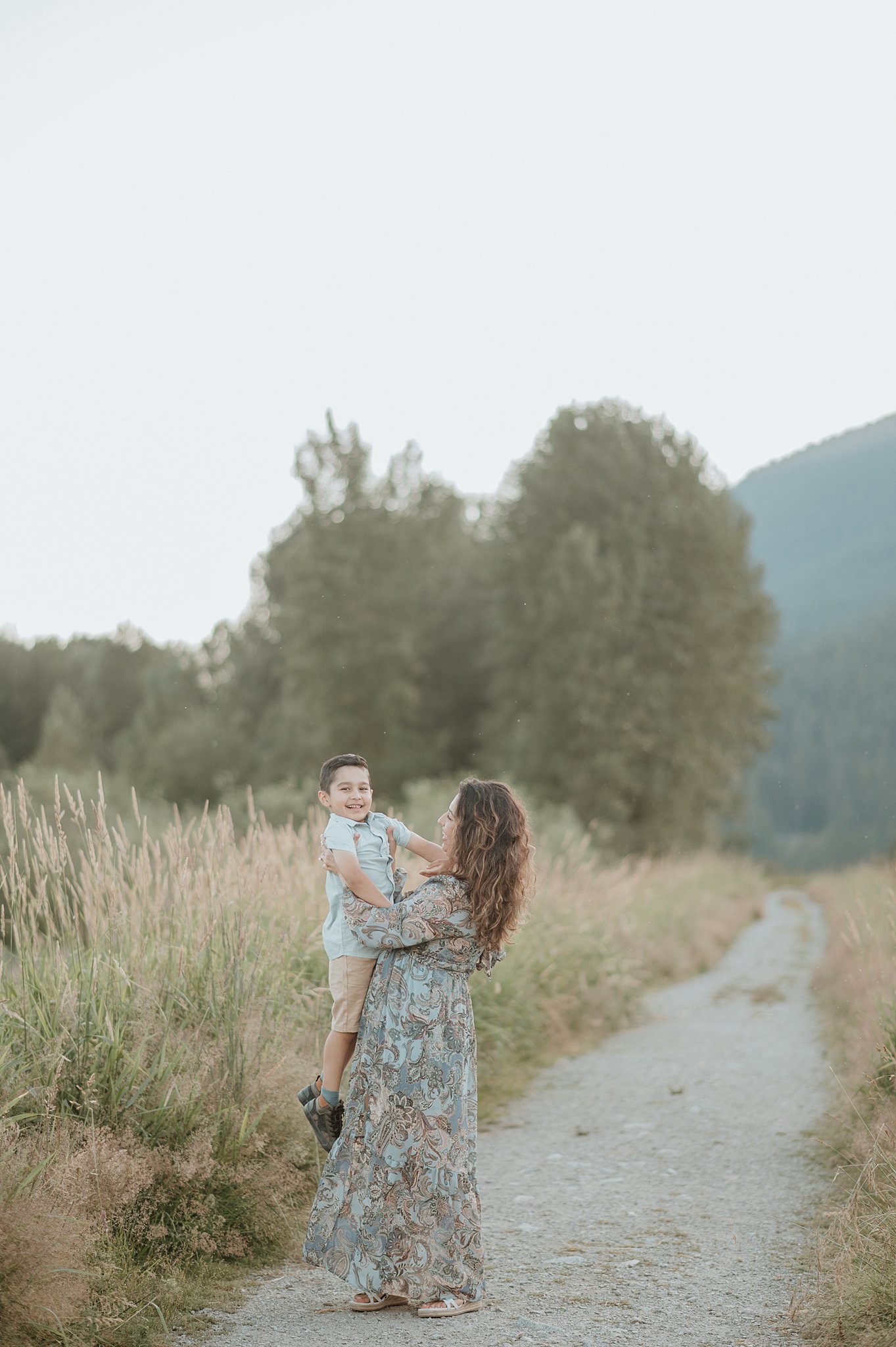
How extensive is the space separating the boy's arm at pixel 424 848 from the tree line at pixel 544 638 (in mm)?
18417

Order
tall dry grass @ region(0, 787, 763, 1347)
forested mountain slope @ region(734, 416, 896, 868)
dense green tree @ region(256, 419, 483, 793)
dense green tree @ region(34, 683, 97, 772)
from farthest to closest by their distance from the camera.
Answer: forested mountain slope @ region(734, 416, 896, 868) → dense green tree @ region(34, 683, 97, 772) → dense green tree @ region(256, 419, 483, 793) → tall dry grass @ region(0, 787, 763, 1347)

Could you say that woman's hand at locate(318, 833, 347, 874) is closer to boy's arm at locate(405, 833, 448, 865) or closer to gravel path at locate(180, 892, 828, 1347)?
boy's arm at locate(405, 833, 448, 865)

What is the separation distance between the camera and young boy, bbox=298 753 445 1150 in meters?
3.87

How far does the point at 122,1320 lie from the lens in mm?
3283

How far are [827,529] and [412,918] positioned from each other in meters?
Answer: 95.7

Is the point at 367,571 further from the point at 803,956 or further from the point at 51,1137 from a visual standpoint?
the point at 51,1137

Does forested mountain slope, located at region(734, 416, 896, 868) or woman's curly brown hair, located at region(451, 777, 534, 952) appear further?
forested mountain slope, located at region(734, 416, 896, 868)

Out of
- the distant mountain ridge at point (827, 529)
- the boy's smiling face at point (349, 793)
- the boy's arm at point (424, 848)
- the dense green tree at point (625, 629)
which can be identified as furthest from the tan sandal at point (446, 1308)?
the distant mountain ridge at point (827, 529)

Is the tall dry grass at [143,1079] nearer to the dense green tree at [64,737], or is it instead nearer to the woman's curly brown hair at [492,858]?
the woman's curly brown hair at [492,858]

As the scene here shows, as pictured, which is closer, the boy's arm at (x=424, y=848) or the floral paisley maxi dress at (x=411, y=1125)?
the floral paisley maxi dress at (x=411, y=1125)

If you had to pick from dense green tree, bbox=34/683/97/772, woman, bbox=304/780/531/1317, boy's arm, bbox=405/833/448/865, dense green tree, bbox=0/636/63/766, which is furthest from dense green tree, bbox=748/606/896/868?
woman, bbox=304/780/531/1317

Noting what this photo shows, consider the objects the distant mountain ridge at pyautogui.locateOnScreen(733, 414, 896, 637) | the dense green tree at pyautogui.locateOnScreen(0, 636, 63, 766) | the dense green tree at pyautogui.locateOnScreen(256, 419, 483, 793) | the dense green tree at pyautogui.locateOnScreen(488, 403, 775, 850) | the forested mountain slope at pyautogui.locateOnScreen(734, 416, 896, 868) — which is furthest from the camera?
the distant mountain ridge at pyautogui.locateOnScreen(733, 414, 896, 637)

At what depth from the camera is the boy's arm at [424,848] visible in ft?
13.0

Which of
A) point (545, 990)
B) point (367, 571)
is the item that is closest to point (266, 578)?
point (367, 571)
